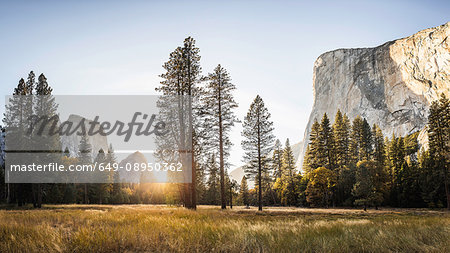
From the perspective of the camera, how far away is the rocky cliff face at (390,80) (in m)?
83.3

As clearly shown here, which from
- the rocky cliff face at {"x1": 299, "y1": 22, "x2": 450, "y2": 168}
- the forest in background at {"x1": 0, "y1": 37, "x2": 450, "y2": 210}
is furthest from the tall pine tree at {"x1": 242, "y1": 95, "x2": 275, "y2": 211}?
the rocky cliff face at {"x1": 299, "y1": 22, "x2": 450, "y2": 168}

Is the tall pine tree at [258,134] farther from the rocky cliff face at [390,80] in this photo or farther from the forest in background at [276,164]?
the rocky cliff face at [390,80]

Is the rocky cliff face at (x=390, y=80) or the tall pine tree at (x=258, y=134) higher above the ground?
the rocky cliff face at (x=390, y=80)

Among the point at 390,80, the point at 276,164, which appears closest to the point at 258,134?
the point at 276,164

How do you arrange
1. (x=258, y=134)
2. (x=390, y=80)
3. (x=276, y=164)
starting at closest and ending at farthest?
1. (x=258, y=134)
2. (x=276, y=164)
3. (x=390, y=80)

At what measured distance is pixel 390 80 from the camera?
104 m

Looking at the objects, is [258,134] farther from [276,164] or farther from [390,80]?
[390,80]

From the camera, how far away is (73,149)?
10812cm

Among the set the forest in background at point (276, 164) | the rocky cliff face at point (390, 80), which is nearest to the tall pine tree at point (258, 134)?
the forest in background at point (276, 164)

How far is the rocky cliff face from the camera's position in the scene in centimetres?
8326

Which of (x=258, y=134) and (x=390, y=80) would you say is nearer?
(x=258, y=134)

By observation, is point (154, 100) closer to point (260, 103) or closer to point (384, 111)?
point (260, 103)

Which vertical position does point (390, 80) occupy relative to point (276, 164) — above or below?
above

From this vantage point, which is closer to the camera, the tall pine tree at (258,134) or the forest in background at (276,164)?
the forest in background at (276,164)
